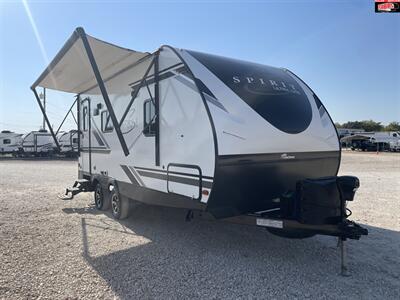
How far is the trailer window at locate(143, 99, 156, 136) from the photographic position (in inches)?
230

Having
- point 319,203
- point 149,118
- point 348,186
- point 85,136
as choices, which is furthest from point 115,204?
point 348,186

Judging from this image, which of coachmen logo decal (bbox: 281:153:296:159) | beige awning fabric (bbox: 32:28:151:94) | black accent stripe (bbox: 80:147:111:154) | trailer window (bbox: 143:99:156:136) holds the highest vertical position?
beige awning fabric (bbox: 32:28:151:94)

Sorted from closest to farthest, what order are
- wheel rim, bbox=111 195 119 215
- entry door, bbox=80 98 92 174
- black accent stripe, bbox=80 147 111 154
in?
wheel rim, bbox=111 195 119 215, black accent stripe, bbox=80 147 111 154, entry door, bbox=80 98 92 174

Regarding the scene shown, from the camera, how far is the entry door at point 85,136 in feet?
29.6

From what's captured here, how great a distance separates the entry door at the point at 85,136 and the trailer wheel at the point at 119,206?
6.42ft

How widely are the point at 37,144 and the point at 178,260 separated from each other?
104 ft

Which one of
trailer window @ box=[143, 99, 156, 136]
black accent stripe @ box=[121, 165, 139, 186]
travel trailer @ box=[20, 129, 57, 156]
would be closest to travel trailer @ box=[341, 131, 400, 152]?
travel trailer @ box=[20, 129, 57, 156]

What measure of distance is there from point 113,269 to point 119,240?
1.31 meters

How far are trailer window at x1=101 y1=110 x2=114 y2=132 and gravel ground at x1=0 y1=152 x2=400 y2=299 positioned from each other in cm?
196

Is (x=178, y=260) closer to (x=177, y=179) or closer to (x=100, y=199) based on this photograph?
(x=177, y=179)

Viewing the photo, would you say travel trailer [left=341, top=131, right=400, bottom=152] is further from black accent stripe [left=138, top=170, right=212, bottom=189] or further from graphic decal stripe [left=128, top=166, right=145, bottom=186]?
black accent stripe [left=138, top=170, right=212, bottom=189]

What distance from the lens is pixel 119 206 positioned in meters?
7.17

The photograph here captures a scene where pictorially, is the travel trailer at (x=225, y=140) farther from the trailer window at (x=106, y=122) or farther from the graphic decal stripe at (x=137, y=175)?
the trailer window at (x=106, y=122)

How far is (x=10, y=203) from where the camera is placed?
9422 millimetres
